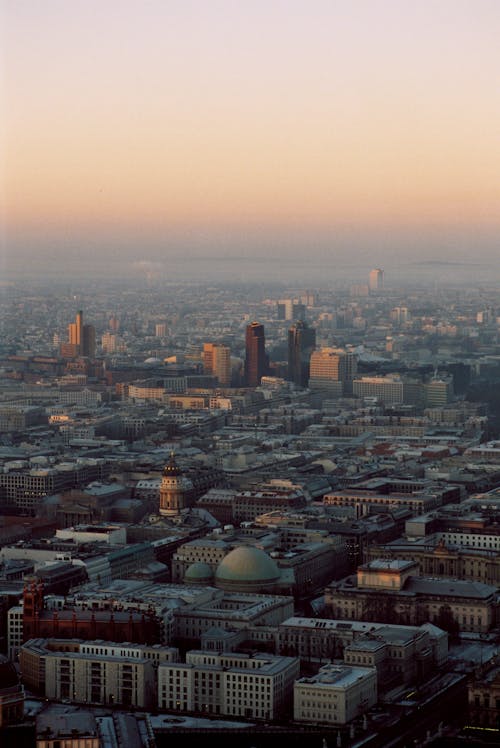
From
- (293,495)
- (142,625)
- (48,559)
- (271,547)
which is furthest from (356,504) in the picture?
(142,625)

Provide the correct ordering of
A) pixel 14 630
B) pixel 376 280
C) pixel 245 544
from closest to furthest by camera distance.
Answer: pixel 14 630 → pixel 245 544 → pixel 376 280

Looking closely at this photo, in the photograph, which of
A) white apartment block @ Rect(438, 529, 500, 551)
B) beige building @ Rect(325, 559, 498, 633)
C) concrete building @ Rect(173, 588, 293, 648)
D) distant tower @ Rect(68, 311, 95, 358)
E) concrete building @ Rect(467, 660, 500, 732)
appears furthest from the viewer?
distant tower @ Rect(68, 311, 95, 358)

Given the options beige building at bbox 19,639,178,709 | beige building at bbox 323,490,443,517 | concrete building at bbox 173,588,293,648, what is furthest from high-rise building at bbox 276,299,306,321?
beige building at bbox 19,639,178,709

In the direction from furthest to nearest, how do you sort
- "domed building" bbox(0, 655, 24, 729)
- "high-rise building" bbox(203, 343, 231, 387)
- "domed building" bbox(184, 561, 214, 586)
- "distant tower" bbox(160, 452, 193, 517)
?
"high-rise building" bbox(203, 343, 231, 387) → "distant tower" bbox(160, 452, 193, 517) → "domed building" bbox(184, 561, 214, 586) → "domed building" bbox(0, 655, 24, 729)

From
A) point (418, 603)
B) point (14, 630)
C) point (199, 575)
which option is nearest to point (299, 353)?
point (199, 575)

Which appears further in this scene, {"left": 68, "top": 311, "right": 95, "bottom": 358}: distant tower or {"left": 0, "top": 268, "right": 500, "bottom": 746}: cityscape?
{"left": 68, "top": 311, "right": 95, "bottom": 358}: distant tower

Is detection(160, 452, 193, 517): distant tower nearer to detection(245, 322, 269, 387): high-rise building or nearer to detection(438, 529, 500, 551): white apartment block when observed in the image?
detection(438, 529, 500, 551): white apartment block

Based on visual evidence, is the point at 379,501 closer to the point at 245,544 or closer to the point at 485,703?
the point at 245,544

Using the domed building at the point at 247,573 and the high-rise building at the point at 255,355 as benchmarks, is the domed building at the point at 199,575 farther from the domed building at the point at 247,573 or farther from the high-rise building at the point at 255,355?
the high-rise building at the point at 255,355
